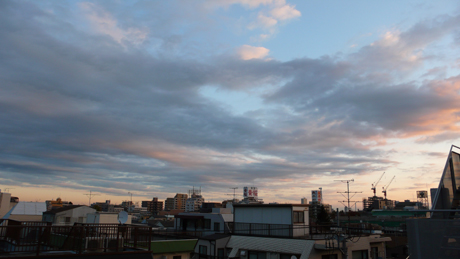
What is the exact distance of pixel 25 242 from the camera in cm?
1346

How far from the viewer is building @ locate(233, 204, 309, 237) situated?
31250 millimetres

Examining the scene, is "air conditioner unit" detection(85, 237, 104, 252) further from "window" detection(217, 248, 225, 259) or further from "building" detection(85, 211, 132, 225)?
"building" detection(85, 211, 132, 225)

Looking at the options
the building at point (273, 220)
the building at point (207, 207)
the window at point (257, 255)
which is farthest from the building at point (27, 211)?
the window at point (257, 255)

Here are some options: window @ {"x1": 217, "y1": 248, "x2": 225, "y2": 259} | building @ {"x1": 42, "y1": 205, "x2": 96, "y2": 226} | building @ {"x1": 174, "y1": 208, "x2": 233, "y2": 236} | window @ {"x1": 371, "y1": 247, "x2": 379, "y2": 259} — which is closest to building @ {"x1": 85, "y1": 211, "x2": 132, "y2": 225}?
building @ {"x1": 174, "y1": 208, "x2": 233, "y2": 236}

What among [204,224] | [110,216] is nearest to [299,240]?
[204,224]

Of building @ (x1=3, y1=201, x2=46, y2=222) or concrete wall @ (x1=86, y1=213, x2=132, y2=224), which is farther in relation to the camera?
building @ (x1=3, y1=201, x2=46, y2=222)

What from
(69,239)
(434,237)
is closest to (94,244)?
(69,239)

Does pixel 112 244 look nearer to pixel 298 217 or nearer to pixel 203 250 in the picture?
pixel 203 250

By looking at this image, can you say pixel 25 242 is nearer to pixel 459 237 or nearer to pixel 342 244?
pixel 459 237

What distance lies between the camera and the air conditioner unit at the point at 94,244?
13.4m

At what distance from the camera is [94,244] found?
13984mm

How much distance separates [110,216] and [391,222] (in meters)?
71.2

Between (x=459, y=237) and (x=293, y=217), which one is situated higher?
(x=459, y=237)

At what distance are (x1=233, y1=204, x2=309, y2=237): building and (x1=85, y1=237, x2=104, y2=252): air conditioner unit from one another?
20.4 metres
